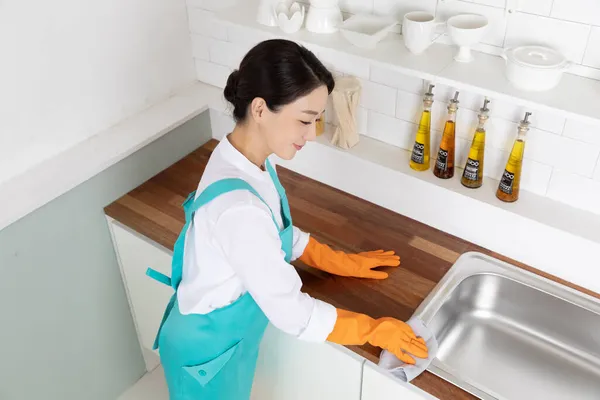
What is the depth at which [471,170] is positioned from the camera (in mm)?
1563

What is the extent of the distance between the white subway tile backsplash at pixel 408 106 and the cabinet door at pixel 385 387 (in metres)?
0.72

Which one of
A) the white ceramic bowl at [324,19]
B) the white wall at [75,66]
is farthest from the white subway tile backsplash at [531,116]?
the white wall at [75,66]

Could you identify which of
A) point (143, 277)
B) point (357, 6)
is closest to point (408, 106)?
point (357, 6)

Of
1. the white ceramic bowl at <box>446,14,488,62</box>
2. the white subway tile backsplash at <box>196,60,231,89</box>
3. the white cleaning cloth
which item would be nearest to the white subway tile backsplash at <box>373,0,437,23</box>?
the white ceramic bowl at <box>446,14,488,62</box>

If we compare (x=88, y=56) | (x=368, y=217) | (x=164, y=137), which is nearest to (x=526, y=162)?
(x=368, y=217)

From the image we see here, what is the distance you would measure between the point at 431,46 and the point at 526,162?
394 mm

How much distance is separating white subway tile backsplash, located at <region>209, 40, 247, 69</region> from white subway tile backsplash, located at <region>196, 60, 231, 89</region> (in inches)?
0.9

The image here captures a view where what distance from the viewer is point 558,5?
4.28ft

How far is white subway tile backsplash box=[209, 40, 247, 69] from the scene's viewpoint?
1977mm

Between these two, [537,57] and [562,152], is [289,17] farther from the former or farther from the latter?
[562,152]

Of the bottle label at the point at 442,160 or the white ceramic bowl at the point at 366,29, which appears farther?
the bottle label at the point at 442,160

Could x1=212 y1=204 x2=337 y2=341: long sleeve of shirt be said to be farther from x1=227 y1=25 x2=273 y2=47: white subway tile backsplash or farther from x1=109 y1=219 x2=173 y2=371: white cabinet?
x1=227 y1=25 x2=273 y2=47: white subway tile backsplash

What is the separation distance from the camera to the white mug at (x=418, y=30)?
4.42 ft

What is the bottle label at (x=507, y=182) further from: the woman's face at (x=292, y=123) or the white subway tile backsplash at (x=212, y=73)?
the white subway tile backsplash at (x=212, y=73)
